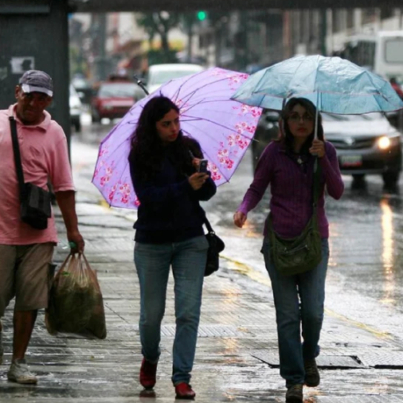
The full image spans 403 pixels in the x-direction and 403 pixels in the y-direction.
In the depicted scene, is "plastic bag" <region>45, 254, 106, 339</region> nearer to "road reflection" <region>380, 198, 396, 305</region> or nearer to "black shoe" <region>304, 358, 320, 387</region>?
"black shoe" <region>304, 358, 320, 387</region>

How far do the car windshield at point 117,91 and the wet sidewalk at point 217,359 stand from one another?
40.3 meters

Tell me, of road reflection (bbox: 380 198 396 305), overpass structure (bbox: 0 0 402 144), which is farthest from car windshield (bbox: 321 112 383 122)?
overpass structure (bbox: 0 0 402 144)

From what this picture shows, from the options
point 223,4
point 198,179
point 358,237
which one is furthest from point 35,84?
point 223,4

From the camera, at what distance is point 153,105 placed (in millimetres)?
7344

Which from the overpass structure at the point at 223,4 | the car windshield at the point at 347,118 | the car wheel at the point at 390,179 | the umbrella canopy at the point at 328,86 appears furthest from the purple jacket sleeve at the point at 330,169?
the overpass structure at the point at 223,4

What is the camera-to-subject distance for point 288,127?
7.44 m

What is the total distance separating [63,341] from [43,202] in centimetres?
185

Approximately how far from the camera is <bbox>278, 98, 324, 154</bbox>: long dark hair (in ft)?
24.2

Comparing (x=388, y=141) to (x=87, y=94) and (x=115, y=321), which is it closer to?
(x=115, y=321)

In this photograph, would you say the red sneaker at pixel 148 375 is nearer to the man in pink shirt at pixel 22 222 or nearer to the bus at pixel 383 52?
the man in pink shirt at pixel 22 222

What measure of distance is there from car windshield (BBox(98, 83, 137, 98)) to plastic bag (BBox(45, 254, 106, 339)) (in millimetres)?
43563

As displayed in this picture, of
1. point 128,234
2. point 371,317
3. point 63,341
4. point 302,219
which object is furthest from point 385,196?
point 302,219

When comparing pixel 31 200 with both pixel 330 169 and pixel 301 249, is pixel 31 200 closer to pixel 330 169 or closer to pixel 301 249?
pixel 301 249

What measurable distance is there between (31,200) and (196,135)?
1092 millimetres
